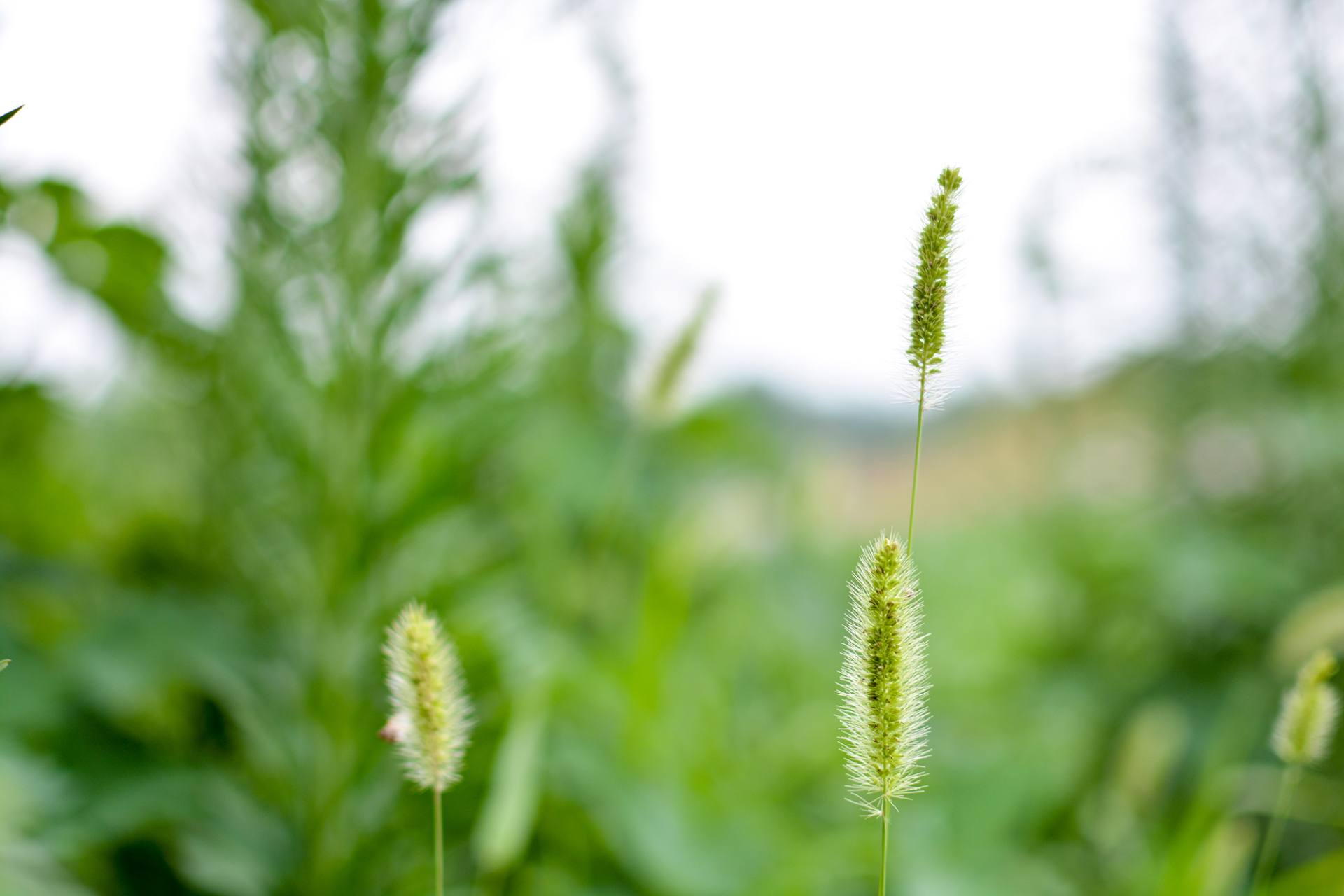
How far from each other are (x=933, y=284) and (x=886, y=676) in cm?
15

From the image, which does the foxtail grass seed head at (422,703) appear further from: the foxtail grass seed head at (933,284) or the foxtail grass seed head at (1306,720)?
the foxtail grass seed head at (1306,720)

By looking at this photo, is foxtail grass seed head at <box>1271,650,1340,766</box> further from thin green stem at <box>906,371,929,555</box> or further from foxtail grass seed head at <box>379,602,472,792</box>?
foxtail grass seed head at <box>379,602,472,792</box>

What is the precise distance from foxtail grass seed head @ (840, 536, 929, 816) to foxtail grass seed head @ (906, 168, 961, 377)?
0.07 meters

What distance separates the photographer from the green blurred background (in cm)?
91

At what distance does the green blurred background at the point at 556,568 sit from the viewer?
911 millimetres

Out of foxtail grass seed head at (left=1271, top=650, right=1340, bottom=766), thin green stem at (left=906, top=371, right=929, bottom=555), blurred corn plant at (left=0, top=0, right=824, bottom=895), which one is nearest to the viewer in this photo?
thin green stem at (left=906, top=371, right=929, bottom=555)

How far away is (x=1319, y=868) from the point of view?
1.10 meters

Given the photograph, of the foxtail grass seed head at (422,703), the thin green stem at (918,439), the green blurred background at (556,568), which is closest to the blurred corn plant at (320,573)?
the green blurred background at (556,568)

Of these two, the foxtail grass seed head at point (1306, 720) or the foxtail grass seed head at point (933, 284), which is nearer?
the foxtail grass seed head at point (933, 284)

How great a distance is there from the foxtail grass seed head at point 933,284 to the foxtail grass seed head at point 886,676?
70 millimetres

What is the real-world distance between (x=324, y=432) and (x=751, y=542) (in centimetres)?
142

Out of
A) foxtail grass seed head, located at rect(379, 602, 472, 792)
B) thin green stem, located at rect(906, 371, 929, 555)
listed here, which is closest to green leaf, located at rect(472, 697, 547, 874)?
foxtail grass seed head, located at rect(379, 602, 472, 792)

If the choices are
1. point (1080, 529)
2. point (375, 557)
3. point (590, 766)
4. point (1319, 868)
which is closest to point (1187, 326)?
point (1080, 529)

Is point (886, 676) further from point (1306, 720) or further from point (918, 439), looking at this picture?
point (1306, 720)
